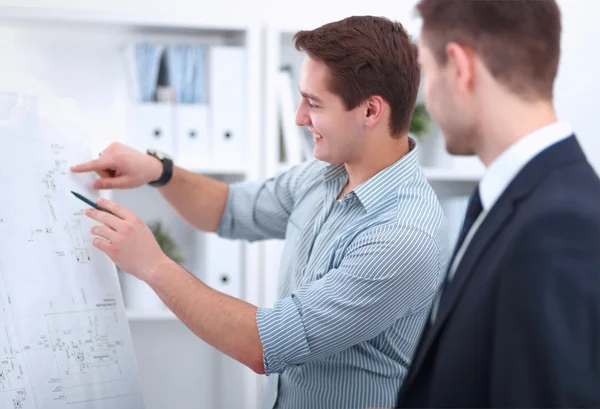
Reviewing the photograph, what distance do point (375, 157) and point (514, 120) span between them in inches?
23.9

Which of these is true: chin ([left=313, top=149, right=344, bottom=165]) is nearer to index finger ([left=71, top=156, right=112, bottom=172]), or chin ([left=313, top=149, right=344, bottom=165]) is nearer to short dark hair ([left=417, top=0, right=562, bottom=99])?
index finger ([left=71, top=156, right=112, bottom=172])

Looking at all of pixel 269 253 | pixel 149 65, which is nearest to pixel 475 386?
pixel 269 253

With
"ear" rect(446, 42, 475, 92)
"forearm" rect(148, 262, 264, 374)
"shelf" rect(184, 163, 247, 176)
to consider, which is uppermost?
"ear" rect(446, 42, 475, 92)

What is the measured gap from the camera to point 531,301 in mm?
852

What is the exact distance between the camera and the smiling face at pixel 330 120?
1526mm

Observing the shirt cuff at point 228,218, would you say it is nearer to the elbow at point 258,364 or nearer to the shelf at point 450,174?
the elbow at point 258,364

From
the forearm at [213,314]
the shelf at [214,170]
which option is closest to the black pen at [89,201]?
the forearm at [213,314]

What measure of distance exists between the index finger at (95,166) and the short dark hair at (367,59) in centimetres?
51

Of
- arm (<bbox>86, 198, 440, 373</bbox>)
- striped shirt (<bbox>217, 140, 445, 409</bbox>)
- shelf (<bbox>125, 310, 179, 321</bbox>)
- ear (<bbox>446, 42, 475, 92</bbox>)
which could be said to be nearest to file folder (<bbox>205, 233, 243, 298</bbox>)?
shelf (<bbox>125, 310, 179, 321</bbox>)

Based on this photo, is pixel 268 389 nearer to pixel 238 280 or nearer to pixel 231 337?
pixel 231 337

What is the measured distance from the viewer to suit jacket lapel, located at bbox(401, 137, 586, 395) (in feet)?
3.04

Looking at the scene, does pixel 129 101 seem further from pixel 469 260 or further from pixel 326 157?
pixel 469 260

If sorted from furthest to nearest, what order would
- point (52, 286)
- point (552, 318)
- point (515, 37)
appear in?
point (52, 286) → point (515, 37) → point (552, 318)

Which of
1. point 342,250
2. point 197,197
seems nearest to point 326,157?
point 342,250
